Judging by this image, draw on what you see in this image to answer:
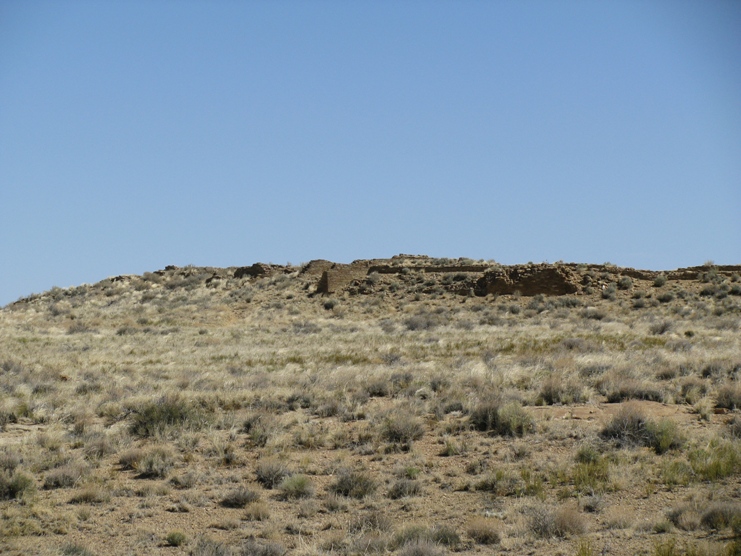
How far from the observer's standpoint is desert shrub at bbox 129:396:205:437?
1392cm

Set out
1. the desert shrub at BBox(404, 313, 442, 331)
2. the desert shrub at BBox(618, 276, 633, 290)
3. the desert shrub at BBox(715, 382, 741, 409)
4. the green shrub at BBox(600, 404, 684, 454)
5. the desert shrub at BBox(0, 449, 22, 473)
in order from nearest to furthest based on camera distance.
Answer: the desert shrub at BBox(0, 449, 22, 473) < the green shrub at BBox(600, 404, 684, 454) < the desert shrub at BBox(715, 382, 741, 409) < the desert shrub at BBox(404, 313, 442, 331) < the desert shrub at BBox(618, 276, 633, 290)

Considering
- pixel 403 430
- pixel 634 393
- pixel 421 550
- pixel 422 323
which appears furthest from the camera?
pixel 422 323

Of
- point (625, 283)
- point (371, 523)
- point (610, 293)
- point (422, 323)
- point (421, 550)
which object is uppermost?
point (625, 283)

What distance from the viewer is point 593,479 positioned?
34.2 feet

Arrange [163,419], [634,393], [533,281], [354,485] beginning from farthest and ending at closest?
[533,281]
[634,393]
[163,419]
[354,485]

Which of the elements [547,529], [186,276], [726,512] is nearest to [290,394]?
[547,529]

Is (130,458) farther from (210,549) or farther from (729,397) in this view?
(729,397)

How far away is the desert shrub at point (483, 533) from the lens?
873 centimetres

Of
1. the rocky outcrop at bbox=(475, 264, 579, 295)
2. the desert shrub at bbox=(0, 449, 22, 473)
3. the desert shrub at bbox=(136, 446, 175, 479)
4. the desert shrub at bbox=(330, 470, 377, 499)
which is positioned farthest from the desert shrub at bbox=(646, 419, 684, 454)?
the rocky outcrop at bbox=(475, 264, 579, 295)

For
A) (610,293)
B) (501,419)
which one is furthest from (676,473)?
(610,293)

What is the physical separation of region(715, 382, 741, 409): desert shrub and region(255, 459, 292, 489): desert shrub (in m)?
8.08

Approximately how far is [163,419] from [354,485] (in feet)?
16.3

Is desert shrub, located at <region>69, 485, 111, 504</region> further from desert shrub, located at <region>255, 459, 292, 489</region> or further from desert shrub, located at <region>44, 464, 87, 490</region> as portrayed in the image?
desert shrub, located at <region>255, 459, 292, 489</region>

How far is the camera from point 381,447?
12648 mm
